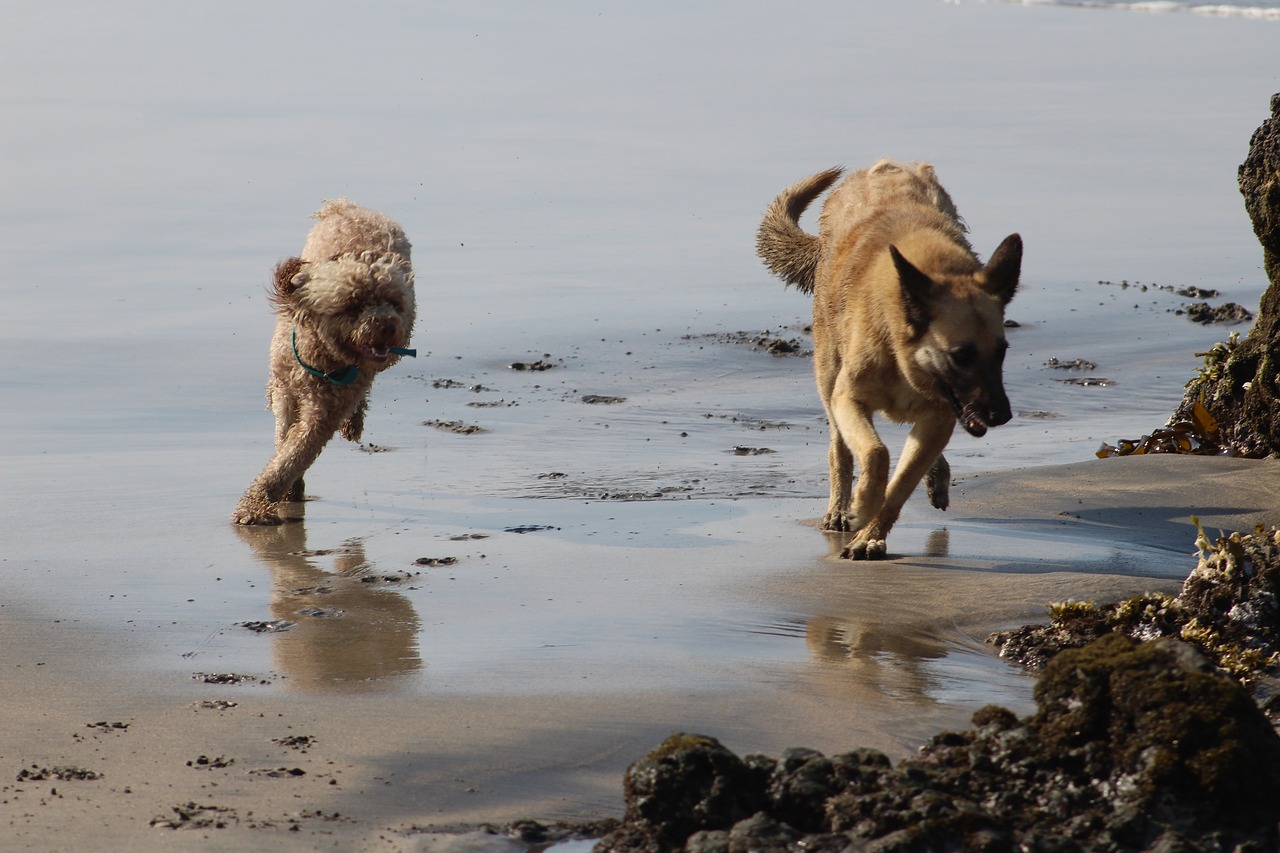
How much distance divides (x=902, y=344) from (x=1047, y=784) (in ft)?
11.0

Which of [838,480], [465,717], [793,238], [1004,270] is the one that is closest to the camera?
[465,717]

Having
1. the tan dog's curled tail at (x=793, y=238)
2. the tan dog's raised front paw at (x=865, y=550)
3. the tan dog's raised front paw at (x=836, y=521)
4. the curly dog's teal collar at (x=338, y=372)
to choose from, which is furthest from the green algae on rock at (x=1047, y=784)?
the tan dog's curled tail at (x=793, y=238)

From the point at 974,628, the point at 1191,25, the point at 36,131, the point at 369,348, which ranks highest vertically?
the point at 1191,25

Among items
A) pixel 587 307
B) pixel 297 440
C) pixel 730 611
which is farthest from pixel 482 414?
pixel 730 611

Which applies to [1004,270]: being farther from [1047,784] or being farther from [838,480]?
[1047,784]

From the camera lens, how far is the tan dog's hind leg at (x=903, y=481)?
6719 millimetres

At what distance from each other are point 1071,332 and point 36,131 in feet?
41.2

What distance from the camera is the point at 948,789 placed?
3574 millimetres

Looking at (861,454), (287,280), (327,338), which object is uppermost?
(287,280)

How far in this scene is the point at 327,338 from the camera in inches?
303

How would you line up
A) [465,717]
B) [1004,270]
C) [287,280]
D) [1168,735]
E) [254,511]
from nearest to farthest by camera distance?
[1168,735] < [465,717] < [1004,270] < [254,511] < [287,280]

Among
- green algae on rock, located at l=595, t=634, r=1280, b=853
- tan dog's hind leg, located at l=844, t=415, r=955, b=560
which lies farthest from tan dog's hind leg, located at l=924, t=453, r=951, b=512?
green algae on rock, located at l=595, t=634, r=1280, b=853

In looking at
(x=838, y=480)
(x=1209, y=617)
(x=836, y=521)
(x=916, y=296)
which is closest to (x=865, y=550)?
(x=836, y=521)

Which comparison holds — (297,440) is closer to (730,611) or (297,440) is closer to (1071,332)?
(730,611)
